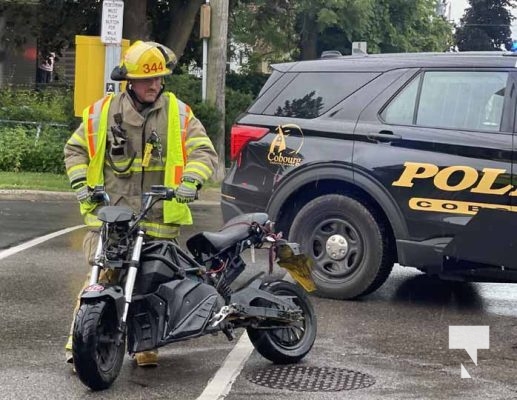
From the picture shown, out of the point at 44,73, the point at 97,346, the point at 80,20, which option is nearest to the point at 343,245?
the point at 97,346

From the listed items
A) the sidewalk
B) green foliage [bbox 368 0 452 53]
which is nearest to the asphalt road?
the sidewalk

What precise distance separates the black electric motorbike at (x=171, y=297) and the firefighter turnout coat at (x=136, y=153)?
0.69 ft

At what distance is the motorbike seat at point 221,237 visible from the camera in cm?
546

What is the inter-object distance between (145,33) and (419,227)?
15.8 meters

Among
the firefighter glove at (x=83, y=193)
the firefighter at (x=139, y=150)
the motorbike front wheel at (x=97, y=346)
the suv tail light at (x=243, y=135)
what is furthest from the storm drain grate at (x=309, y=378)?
the suv tail light at (x=243, y=135)

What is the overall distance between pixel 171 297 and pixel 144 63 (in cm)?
131

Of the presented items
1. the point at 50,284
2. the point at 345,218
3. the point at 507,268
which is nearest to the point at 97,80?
the point at 50,284

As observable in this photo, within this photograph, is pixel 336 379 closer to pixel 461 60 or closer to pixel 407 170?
pixel 407 170

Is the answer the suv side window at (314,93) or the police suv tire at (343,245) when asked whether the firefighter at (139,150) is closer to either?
the police suv tire at (343,245)

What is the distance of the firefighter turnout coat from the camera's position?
5371 millimetres

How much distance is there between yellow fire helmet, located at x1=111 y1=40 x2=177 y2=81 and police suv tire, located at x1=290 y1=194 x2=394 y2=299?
2.30 meters

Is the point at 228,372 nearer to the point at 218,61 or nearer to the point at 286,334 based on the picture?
the point at 286,334

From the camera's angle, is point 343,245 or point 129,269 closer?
point 129,269

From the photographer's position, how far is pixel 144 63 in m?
5.23
